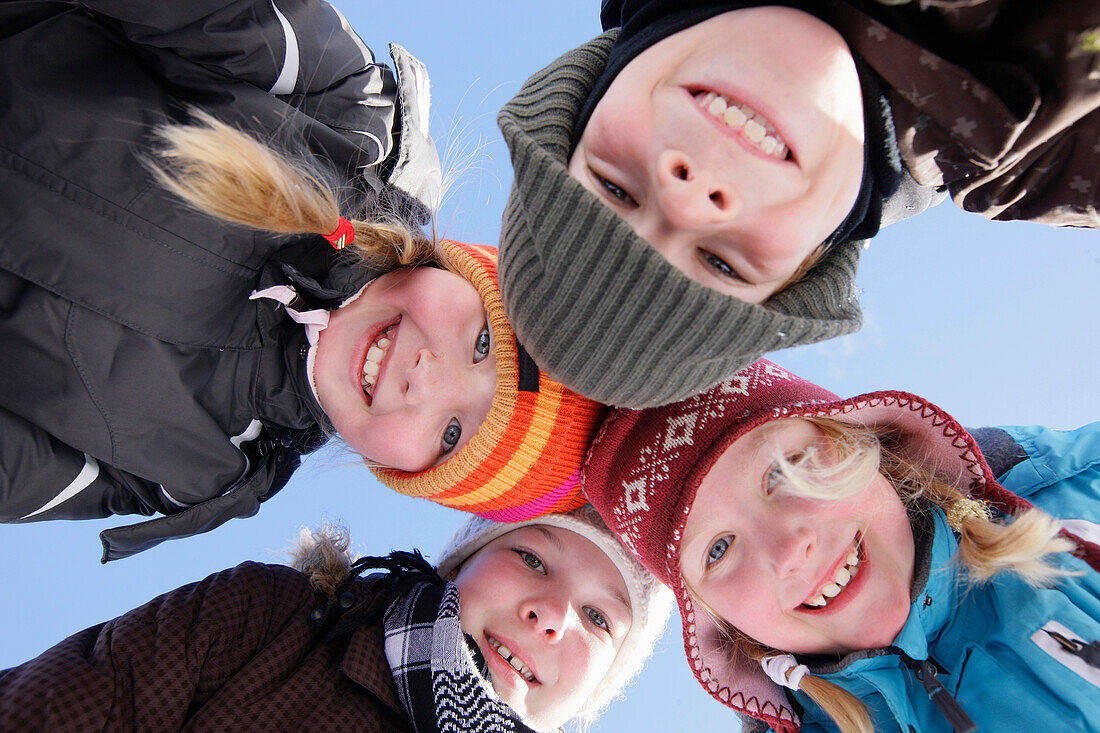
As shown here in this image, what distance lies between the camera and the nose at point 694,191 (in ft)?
2.80

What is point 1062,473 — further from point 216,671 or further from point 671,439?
point 216,671

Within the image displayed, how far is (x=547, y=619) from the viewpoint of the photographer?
53.9 inches

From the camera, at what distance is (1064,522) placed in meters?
1.24

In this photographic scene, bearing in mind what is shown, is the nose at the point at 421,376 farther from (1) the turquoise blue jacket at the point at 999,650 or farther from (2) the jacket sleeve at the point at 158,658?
(1) the turquoise blue jacket at the point at 999,650

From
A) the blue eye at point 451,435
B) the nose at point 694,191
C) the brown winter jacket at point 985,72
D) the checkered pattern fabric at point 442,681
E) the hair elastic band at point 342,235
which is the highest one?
the brown winter jacket at point 985,72

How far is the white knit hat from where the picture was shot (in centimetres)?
149

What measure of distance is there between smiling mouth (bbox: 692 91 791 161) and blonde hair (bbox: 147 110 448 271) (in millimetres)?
723

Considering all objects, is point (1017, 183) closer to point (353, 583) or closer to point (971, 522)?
point (971, 522)

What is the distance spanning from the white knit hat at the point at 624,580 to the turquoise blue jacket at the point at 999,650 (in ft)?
1.24

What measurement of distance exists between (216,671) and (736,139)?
125cm

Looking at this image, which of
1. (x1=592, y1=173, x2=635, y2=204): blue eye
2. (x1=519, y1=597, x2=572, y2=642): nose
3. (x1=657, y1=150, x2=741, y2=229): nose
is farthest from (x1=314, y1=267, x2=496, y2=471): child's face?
(x1=657, y1=150, x2=741, y2=229): nose

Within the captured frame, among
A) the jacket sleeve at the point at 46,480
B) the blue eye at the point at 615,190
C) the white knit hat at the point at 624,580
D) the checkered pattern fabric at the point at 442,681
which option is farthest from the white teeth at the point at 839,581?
the jacket sleeve at the point at 46,480

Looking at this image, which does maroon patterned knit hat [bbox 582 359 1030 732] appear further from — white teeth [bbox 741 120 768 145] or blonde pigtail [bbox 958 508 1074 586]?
white teeth [bbox 741 120 768 145]

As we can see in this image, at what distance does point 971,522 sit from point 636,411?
2.00ft
